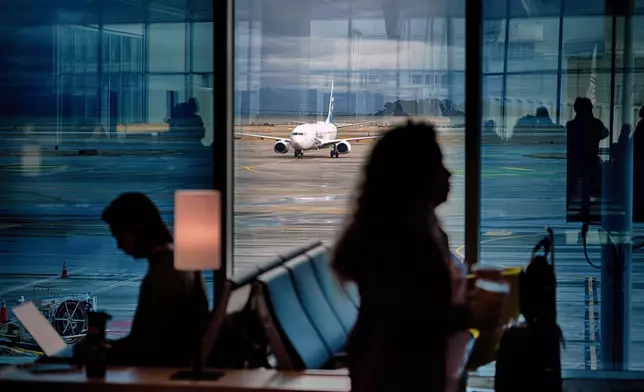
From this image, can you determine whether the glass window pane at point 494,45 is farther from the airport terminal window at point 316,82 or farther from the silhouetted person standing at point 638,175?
the silhouetted person standing at point 638,175

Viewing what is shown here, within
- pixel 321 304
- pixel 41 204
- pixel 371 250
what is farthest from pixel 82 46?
pixel 371 250

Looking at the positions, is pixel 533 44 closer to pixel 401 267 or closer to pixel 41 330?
pixel 41 330

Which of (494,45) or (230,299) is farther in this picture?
(494,45)

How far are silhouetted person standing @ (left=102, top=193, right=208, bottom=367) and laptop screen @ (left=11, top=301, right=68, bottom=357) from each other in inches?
9.5

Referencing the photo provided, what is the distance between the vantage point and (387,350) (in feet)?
8.40

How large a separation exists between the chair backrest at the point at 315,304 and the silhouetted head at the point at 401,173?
6.23ft

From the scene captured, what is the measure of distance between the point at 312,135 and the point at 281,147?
1.20 ft

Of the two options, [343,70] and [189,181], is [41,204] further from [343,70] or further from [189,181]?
[343,70]

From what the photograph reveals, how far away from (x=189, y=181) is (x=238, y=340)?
7.98ft

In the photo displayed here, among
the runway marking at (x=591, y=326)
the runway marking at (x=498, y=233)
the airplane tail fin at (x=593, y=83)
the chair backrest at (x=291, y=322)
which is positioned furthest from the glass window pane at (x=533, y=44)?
the chair backrest at (x=291, y=322)

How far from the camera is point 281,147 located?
6953 millimetres

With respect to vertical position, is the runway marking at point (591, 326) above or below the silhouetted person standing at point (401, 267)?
below

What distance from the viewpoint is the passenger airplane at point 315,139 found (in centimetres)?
689

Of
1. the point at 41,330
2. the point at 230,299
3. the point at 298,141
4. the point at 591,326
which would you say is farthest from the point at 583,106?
the point at 41,330
